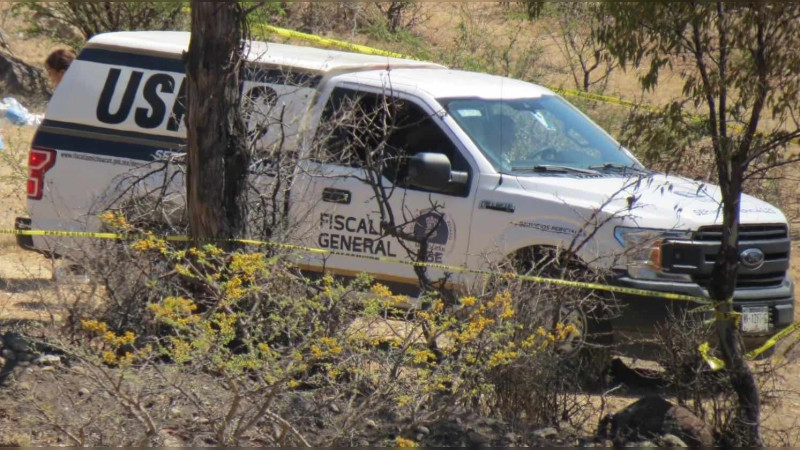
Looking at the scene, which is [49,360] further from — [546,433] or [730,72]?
[730,72]

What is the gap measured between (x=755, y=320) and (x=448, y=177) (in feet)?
6.95

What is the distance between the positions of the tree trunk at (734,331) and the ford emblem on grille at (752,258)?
4.41ft

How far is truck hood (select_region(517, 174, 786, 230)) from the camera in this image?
21.2 feet

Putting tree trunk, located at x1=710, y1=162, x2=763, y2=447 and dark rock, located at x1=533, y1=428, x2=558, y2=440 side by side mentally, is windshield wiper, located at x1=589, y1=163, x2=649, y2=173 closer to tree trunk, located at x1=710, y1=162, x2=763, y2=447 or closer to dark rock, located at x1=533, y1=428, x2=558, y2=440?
tree trunk, located at x1=710, y1=162, x2=763, y2=447

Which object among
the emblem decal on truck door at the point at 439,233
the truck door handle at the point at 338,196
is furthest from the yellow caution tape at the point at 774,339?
the truck door handle at the point at 338,196

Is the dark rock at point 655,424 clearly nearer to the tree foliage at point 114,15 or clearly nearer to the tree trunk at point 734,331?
the tree trunk at point 734,331

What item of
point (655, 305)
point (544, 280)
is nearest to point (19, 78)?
point (655, 305)

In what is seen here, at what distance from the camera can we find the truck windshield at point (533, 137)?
7160mm

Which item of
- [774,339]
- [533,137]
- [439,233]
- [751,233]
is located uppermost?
[533,137]

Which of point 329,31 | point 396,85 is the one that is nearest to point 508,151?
point 396,85

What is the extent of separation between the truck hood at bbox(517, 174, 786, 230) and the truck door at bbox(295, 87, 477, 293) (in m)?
0.54

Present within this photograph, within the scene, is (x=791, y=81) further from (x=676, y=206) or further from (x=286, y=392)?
(x=286, y=392)

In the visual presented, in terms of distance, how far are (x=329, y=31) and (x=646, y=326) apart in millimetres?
13643

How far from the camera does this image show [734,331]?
5.45 m
